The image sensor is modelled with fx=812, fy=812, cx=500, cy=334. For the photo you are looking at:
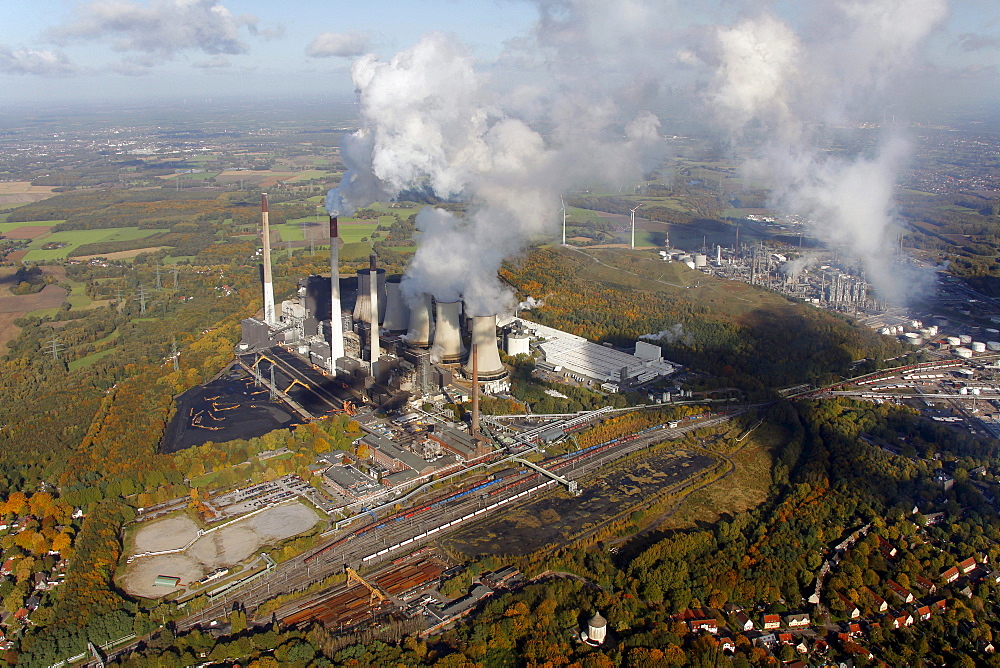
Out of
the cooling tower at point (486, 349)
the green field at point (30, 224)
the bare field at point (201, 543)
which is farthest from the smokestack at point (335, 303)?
the green field at point (30, 224)

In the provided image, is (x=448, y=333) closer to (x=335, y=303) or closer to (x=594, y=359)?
(x=335, y=303)

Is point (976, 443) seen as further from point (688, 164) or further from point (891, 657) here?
point (688, 164)

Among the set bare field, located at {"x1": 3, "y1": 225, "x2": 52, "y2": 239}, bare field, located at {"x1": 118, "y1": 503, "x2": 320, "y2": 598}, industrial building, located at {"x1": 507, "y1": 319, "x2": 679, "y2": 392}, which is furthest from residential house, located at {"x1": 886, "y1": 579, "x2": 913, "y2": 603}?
bare field, located at {"x1": 3, "y1": 225, "x2": 52, "y2": 239}

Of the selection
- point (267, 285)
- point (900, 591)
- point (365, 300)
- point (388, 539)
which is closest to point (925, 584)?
point (900, 591)

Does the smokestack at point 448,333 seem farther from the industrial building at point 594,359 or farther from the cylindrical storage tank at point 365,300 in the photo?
the cylindrical storage tank at point 365,300

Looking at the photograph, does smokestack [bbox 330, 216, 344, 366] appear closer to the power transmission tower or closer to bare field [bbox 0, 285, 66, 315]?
the power transmission tower
